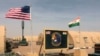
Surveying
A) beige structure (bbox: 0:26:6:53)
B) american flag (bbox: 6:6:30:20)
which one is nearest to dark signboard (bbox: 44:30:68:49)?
american flag (bbox: 6:6:30:20)

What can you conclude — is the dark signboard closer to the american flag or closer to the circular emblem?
the circular emblem

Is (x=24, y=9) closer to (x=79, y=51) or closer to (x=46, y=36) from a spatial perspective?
(x=46, y=36)

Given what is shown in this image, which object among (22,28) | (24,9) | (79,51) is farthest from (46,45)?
(22,28)

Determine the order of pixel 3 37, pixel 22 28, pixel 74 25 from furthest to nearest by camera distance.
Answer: pixel 22 28
pixel 3 37
pixel 74 25

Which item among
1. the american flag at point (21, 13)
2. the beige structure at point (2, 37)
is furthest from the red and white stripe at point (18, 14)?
the beige structure at point (2, 37)

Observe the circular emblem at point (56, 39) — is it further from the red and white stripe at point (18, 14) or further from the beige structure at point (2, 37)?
the beige structure at point (2, 37)

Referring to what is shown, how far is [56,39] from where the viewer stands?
13320mm

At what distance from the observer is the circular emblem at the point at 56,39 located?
13.1m

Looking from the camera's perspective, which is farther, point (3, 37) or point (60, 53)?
point (3, 37)

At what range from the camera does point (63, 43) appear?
13.8 metres

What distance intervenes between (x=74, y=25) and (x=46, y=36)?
5.13 metres

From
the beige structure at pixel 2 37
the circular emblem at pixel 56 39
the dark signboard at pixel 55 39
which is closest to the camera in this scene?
the dark signboard at pixel 55 39

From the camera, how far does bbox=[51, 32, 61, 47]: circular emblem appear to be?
13.1 meters

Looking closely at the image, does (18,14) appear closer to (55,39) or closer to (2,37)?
(55,39)
